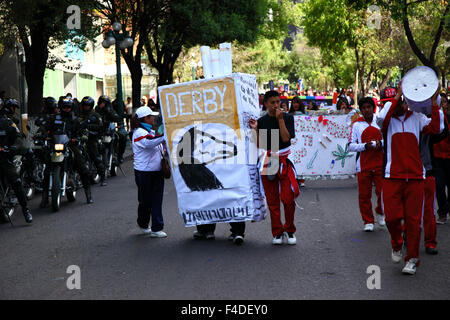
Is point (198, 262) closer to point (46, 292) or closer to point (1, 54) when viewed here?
point (46, 292)

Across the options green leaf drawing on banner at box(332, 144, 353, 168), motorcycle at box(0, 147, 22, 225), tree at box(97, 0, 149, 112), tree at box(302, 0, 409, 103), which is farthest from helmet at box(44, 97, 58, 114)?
tree at box(302, 0, 409, 103)

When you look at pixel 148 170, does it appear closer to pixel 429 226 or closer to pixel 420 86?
pixel 429 226

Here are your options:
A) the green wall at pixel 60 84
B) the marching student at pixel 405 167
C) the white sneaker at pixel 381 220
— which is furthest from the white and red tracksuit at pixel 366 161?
the green wall at pixel 60 84

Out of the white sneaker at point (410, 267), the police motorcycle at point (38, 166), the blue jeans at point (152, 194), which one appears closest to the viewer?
the white sneaker at point (410, 267)

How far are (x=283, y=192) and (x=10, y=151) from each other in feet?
14.2

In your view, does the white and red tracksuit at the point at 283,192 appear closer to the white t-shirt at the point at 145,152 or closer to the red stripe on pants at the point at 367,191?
the red stripe on pants at the point at 367,191

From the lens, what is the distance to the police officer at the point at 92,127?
14.7 metres

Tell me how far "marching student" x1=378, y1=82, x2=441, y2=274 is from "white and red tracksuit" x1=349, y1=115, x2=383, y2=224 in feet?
7.37

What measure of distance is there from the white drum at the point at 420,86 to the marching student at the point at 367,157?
8.89ft

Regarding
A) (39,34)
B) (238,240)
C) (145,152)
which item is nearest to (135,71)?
(39,34)

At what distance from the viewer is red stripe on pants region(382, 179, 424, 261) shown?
22.1 ft

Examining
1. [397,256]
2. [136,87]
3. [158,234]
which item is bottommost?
[158,234]

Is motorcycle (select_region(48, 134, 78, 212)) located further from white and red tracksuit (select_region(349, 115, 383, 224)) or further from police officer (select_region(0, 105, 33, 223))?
white and red tracksuit (select_region(349, 115, 383, 224))

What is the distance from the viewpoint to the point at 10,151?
10.2 metres
